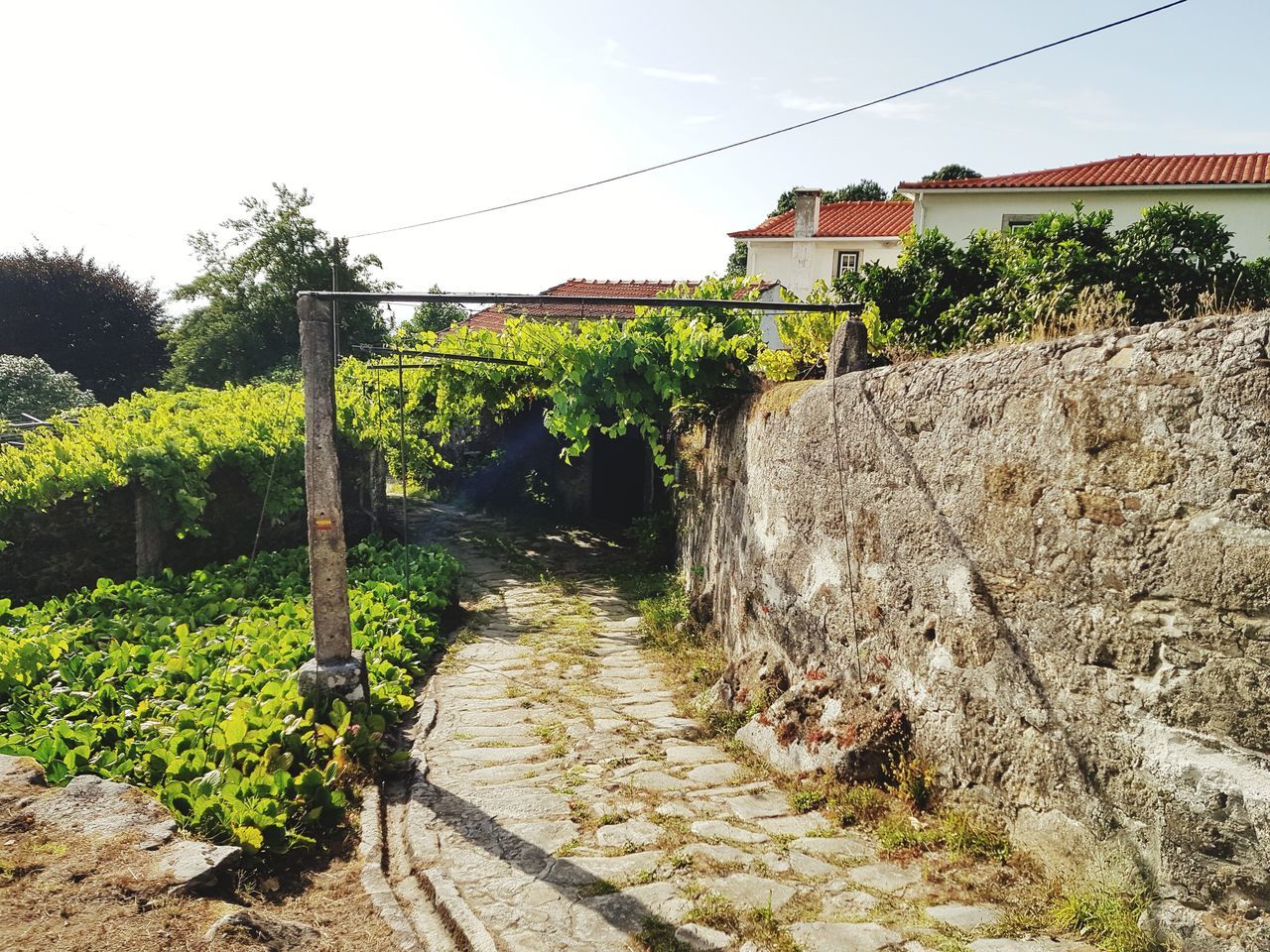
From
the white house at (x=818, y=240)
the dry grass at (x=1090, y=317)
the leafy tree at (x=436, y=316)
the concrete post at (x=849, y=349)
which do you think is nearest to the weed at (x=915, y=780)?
the dry grass at (x=1090, y=317)

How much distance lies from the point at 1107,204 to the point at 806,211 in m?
9.78

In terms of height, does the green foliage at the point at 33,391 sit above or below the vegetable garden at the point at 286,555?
above

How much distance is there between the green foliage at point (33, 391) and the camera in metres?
18.0

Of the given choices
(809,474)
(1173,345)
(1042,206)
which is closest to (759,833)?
(809,474)

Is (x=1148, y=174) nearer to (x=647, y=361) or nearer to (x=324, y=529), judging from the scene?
(x=647, y=361)

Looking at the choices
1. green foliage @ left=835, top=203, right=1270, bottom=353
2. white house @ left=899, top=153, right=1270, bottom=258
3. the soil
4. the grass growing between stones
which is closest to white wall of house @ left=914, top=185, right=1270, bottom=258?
white house @ left=899, top=153, right=1270, bottom=258

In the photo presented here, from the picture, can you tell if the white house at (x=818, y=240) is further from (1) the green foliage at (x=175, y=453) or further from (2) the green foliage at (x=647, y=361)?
(1) the green foliage at (x=175, y=453)

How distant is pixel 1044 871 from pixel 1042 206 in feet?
56.8

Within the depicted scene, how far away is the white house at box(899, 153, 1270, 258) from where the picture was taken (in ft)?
46.9

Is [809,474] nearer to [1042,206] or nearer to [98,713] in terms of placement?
[98,713]

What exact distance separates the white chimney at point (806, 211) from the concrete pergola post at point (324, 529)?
70.5 feet

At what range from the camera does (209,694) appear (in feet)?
15.4

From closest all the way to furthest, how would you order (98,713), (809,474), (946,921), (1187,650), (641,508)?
(1187,650), (946,921), (98,713), (809,474), (641,508)

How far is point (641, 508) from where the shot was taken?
13.9 meters
